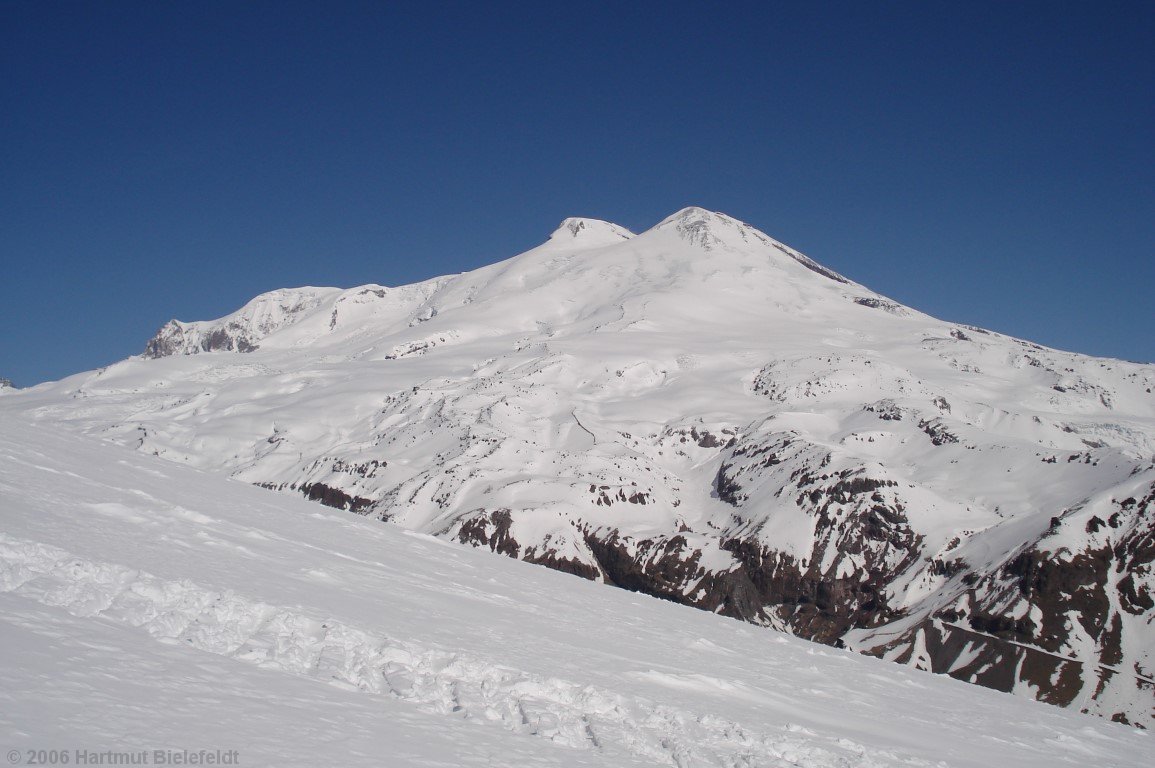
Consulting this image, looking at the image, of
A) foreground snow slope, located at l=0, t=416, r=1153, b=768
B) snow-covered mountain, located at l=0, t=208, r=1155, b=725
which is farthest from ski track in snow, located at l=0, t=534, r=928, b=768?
snow-covered mountain, located at l=0, t=208, r=1155, b=725

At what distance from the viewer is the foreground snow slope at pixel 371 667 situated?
32.2ft

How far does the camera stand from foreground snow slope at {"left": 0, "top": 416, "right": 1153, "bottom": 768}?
980 cm

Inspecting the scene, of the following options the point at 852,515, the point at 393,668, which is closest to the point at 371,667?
the point at 393,668

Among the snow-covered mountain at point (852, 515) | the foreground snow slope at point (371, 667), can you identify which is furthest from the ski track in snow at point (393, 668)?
the snow-covered mountain at point (852, 515)

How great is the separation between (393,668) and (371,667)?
1.16 ft

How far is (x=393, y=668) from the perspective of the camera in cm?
1323

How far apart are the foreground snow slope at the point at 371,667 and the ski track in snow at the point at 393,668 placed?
0.04 metres

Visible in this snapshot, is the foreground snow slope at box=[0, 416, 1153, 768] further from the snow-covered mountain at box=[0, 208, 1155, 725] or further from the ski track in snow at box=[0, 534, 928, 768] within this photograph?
the snow-covered mountain at box=[0, 208, 1155, 725]

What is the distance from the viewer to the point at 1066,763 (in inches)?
746

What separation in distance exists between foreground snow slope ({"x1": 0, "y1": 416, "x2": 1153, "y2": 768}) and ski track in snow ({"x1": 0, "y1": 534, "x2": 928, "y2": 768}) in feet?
0.13

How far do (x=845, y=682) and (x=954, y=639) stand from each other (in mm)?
115416

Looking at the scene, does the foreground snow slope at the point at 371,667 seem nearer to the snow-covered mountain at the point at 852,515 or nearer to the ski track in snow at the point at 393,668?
the ski track in snow at the point at 393,668

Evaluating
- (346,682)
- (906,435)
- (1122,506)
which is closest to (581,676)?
(346,682)

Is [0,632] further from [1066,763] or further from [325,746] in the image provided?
[1066,763]
